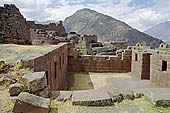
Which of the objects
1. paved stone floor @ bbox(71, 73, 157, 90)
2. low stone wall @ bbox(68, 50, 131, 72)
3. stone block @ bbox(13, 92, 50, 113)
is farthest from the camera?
low stone wall @ bbox(68, 50, 131, 72)

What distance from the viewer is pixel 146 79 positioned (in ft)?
38.3

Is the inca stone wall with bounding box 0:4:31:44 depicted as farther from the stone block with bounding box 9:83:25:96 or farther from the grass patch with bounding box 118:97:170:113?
the grass patch with bounding box 118:97:170:113

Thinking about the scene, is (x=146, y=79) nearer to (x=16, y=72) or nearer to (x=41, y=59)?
(x=41, y=59)

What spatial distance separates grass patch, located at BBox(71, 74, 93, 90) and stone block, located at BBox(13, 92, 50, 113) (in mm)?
6844

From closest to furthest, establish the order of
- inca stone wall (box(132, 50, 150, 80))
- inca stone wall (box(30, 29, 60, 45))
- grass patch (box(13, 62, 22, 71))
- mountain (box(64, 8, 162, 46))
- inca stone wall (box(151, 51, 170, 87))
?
grass patch (box(13, 62, 22, 71)), inca stone wall (box(151, 51, 170, 87)), inca stone wall (box(132, 50, 150, 80)), inca stone wall (box(30, 29, 60, 45)), mountain (box(64, 8, 162, 46))

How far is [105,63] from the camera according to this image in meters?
13.5

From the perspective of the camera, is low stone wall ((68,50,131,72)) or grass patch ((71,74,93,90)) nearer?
grass patch ((71,74,93,90))

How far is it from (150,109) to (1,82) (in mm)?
3208

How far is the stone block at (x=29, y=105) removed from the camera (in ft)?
9.29

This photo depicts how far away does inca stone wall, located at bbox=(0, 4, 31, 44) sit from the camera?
36.6 ft

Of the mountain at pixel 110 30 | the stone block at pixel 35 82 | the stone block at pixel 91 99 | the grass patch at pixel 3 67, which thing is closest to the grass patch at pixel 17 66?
the grass patch at pixel 3 67

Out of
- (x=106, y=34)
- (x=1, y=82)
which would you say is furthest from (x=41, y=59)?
(x=106, y=34)

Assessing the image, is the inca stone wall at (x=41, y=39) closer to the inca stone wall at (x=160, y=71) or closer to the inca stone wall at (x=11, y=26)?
the inca stone wall at (x=11, y=26)

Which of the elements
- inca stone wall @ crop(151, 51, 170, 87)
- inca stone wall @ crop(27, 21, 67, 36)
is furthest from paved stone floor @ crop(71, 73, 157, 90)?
inca stone wall @ crop(27, 21, 67, 36)
